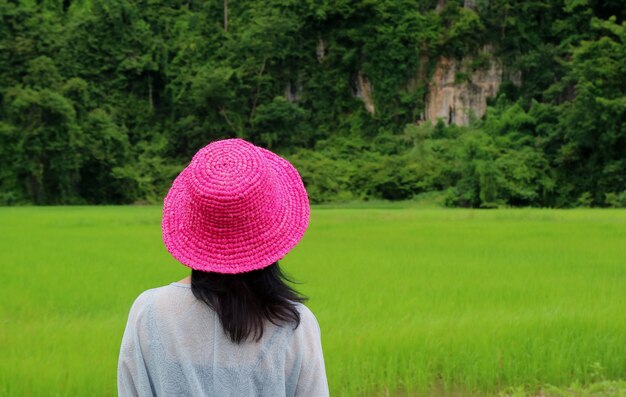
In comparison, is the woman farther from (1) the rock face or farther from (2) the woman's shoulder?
(1) the rock face

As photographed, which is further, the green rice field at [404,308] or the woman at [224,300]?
the green rice field at [404,308]

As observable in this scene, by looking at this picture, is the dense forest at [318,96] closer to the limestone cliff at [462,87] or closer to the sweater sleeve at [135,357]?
the limestone cliff at [462,87]

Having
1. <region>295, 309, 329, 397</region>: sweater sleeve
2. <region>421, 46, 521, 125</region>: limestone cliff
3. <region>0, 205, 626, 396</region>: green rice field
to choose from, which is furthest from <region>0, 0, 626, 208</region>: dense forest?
<region>295, 309, 329, 397</region>: sweater sleeve

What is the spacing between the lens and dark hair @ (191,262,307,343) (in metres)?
1.11

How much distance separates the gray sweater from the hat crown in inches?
5.4

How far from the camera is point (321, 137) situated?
3019 cm

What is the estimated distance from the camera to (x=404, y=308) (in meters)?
4.93

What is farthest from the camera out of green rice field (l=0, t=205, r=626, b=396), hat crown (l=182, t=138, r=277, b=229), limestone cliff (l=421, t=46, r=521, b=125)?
limestone cliff (l=421, t=46, r=521, b=125)

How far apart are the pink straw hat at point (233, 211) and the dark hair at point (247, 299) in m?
0.04

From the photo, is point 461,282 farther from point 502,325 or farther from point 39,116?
point 39,116

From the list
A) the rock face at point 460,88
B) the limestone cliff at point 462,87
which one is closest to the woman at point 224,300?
the limestone cliff at point 462,87

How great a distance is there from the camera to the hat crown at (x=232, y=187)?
109cm

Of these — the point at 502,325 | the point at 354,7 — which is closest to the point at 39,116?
the point at 354,7

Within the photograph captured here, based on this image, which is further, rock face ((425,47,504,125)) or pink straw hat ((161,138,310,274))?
rock face ((425,47,504,125))
